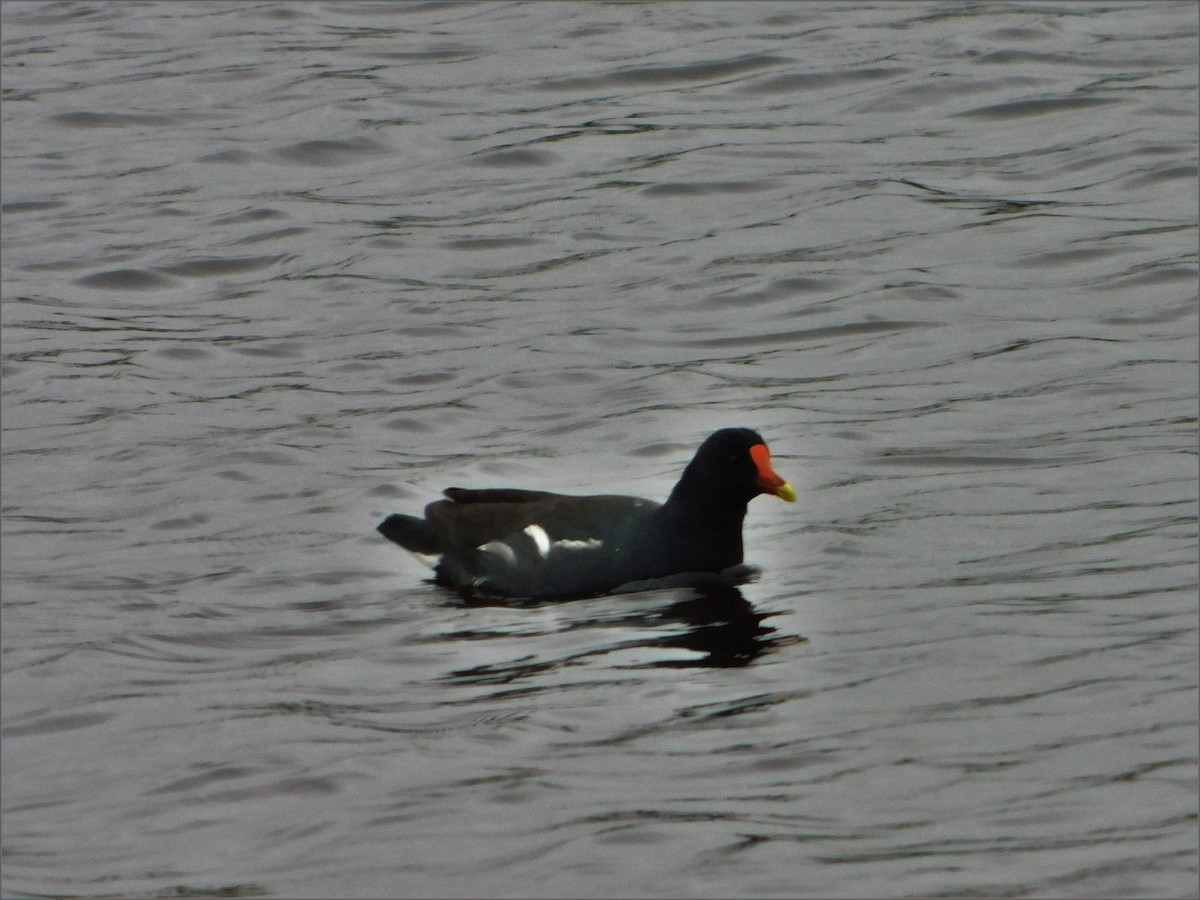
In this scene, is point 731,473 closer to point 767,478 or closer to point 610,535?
point 767,478

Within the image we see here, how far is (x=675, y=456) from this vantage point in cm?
1130

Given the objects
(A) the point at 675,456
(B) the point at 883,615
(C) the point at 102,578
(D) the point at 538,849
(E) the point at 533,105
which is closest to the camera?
(D) the point at 538,849

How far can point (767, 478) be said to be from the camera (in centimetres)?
960

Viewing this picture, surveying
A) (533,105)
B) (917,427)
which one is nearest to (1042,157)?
(533,105)

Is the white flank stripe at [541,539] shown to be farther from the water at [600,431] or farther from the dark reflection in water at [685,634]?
the water at [600,431]

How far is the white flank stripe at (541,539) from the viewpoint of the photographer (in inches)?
373

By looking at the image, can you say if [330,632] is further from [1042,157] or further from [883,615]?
[1042,157]

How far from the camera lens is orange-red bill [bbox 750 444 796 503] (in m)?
9.56

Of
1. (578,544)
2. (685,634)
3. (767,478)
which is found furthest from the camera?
(767,478)

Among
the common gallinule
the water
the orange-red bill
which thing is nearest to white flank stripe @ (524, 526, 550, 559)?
the common gallinule

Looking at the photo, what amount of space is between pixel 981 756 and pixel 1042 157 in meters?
9.56

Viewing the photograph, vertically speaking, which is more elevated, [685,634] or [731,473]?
[731,473]

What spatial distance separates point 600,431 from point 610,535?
2.07 metres

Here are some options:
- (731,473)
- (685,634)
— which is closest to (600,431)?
(731,473)
